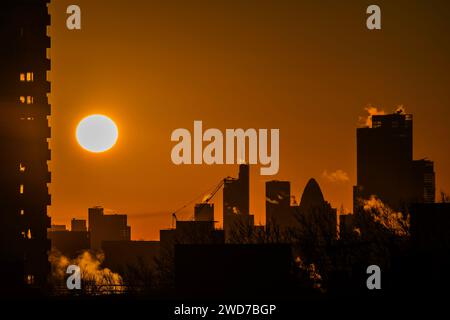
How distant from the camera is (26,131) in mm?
152375

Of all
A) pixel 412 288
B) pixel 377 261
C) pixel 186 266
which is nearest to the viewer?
pixel 412 288

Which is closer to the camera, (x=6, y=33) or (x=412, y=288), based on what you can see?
(x=412, y=288)

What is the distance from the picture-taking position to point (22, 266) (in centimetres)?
13025

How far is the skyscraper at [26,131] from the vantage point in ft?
476

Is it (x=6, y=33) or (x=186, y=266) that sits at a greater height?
(x=6, y=33)

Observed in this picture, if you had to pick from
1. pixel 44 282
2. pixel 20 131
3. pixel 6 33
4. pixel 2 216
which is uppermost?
pixel 6 33

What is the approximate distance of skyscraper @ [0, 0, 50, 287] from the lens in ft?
476
